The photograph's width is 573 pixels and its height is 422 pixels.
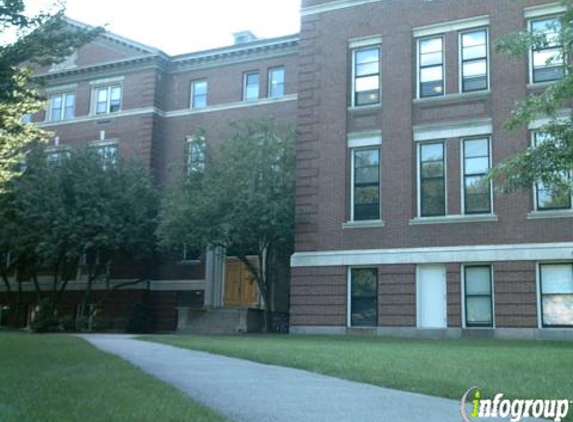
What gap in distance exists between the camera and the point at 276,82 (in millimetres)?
34938

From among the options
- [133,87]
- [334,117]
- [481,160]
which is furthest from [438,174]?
[133,87]

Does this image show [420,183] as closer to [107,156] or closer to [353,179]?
[353,179]

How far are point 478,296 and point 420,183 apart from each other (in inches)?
171

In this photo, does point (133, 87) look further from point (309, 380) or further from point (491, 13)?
point (309, 380)

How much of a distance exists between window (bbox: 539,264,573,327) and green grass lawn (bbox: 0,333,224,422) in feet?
47.5

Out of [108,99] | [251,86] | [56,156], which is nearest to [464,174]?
[251,86]

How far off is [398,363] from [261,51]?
81.2ft

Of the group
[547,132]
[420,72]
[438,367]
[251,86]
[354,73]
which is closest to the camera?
[438,367]

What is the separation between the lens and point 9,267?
118 feet

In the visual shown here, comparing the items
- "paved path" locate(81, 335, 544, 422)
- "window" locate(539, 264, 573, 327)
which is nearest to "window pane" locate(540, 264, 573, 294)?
"window" locate(539, 264, 573, 327)

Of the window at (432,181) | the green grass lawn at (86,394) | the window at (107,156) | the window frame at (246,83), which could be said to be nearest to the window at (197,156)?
the window at (107,156)

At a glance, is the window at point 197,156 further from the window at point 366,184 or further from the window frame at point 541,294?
the window frame at point 541,294

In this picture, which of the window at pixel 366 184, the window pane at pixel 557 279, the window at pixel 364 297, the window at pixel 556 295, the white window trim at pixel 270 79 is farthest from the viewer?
the white window trim at pixel 270 79

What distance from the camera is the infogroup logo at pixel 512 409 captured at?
26.0ft
